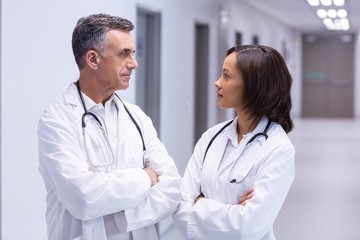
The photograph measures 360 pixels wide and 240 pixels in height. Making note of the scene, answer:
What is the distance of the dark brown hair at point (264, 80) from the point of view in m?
2.24

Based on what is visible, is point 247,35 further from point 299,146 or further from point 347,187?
point 347,187

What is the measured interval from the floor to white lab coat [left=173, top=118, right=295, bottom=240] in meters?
3.36

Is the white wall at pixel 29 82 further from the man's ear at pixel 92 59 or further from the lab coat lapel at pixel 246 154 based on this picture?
the lab coat lapel at pixel 246 154

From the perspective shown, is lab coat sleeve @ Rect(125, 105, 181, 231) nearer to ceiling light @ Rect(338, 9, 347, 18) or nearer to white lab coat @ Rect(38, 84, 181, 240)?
white lab coat @ Rect(38, 84, 181, 240)

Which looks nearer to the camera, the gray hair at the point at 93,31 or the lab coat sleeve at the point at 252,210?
the lab coat sleeve at the point at 252,210

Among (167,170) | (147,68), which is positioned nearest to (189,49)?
(147,68)

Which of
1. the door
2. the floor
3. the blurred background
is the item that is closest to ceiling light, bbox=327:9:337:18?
the blurred background

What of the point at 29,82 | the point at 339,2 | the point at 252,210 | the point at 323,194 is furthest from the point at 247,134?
the point at 339,2

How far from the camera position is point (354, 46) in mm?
20938

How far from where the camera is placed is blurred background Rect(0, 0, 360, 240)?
3268mm

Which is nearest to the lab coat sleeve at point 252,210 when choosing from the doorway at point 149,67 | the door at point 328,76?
the doorway at point 149,67

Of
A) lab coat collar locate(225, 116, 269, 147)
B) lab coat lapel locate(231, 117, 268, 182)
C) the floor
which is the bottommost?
the floor

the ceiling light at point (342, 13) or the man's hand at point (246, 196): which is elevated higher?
the ceiling light at point (342, 13)

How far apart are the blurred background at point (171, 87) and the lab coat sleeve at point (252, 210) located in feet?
4.46
